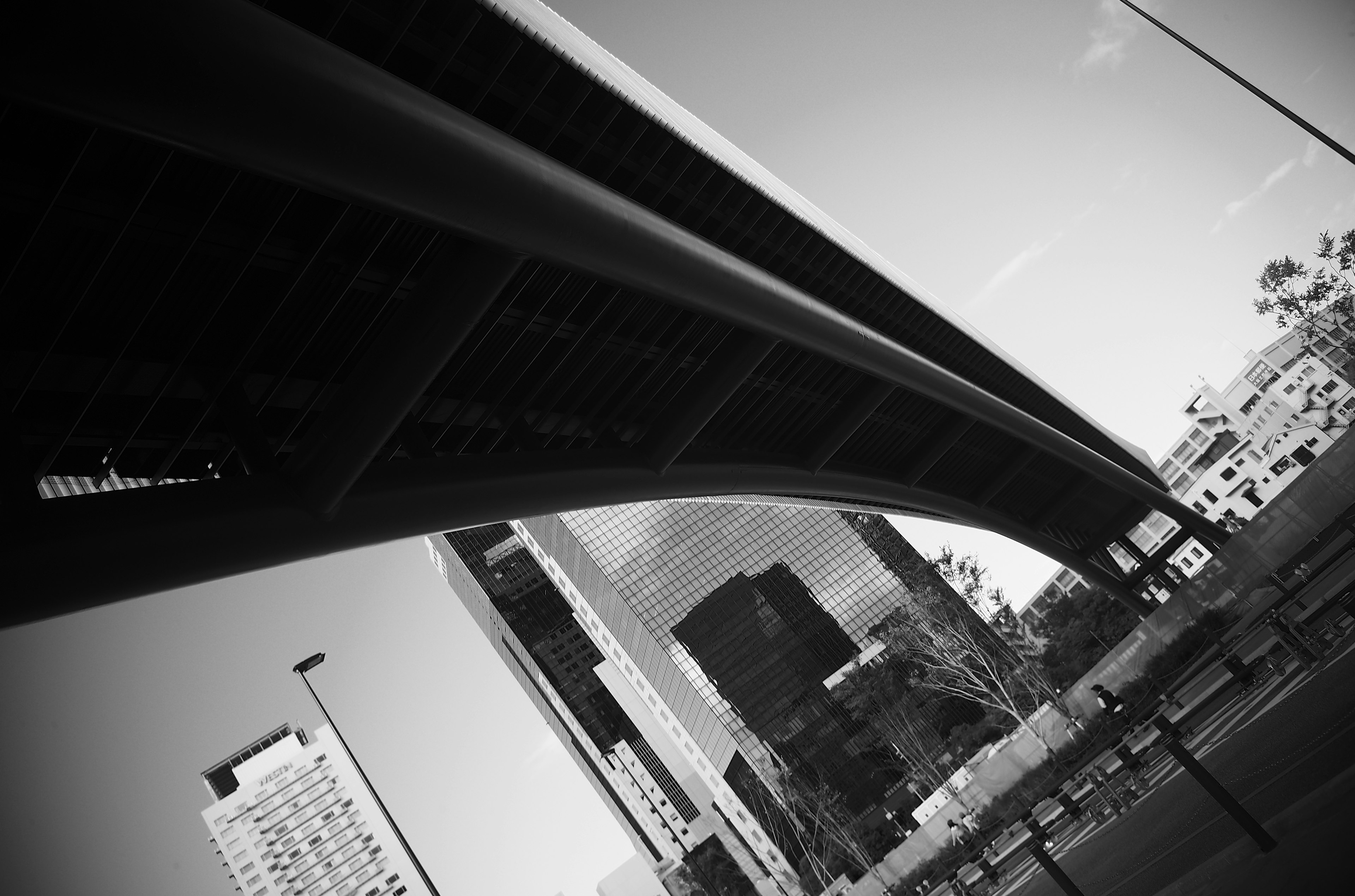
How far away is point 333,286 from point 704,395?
6068 mm

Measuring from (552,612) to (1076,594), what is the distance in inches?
3316

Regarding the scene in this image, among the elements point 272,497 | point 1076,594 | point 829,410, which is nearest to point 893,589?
point 1076,594

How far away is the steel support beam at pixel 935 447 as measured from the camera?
22625 millimetres

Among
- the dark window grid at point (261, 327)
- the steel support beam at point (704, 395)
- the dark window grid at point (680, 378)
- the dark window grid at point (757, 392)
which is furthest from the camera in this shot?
the dark window grid at point (757, 392)

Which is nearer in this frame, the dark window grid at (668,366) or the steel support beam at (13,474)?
the steel support beam at (13,474)

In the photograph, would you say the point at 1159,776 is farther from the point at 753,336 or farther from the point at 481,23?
the point at 481,23

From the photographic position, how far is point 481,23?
6.95m

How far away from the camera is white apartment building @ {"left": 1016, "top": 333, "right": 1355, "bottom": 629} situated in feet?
212

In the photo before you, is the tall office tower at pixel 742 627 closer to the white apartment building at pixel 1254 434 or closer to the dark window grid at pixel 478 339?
the white apartment building at pixel 1254 434

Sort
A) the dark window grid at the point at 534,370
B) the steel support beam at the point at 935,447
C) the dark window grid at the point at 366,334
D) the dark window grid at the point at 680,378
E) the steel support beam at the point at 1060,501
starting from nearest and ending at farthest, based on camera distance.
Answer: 1. the dark window grid at the point at 366,334
2. the dark window grid at the point at 534,370
3. the dark window grid at the point at 680,378
4. the steel support beam at the point at 935,447
5. the steel support beam at the point at 1060,501

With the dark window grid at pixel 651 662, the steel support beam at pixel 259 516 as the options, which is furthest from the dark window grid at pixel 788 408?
the dark window grid at pixel 651 662

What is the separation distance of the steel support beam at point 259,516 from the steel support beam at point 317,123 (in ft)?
10.0

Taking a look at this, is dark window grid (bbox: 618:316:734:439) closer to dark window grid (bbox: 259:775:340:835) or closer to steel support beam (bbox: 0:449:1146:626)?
steel support beam (bbox: 0:449:1146:626)

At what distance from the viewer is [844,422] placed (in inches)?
696
